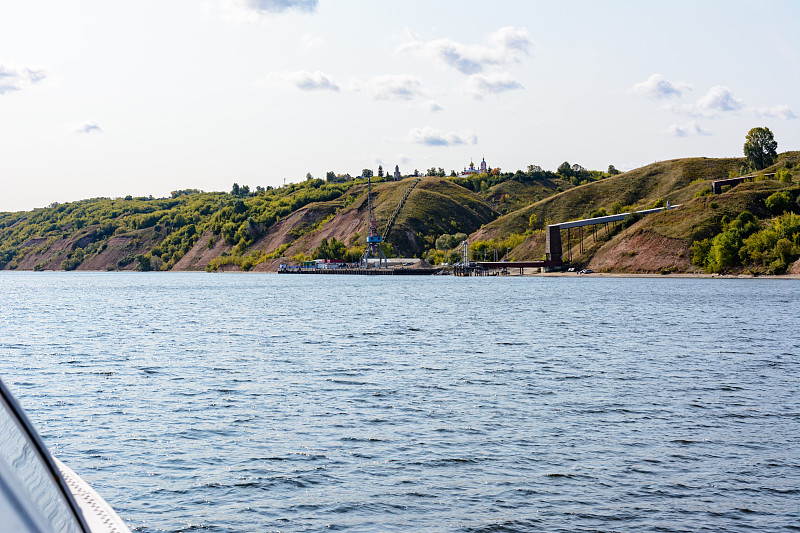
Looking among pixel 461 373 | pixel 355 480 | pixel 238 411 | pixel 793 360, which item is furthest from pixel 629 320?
pixel 355 480

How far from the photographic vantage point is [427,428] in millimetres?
24469

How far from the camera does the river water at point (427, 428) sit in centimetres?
1683

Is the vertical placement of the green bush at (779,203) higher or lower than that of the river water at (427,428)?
higher

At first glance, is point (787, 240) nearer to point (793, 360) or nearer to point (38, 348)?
point (793, 360)

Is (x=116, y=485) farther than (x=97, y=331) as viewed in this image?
No

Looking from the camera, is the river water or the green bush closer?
the river water

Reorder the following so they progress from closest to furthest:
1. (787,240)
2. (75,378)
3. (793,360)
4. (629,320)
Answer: (75,378) → (793,360) → (629,320) → (787,240)

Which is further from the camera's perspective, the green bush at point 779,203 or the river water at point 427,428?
the green bush at point 779,203

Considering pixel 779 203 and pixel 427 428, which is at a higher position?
pixel 779 203

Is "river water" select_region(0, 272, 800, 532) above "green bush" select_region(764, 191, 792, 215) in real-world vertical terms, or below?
below

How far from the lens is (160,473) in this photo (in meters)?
19.5

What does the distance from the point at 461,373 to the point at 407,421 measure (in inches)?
463

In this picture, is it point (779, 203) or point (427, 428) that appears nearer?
point (427, 428)

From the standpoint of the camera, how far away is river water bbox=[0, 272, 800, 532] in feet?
55.2
